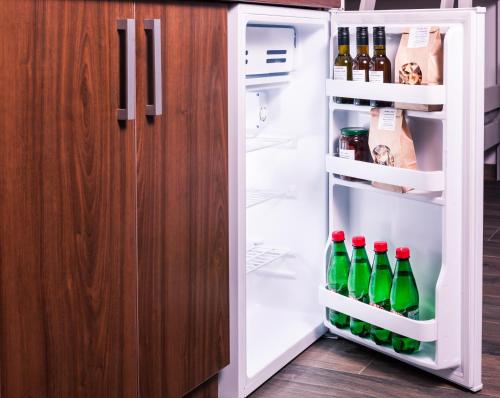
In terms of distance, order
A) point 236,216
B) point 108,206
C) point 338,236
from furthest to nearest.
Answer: point 338,236 < point 236,216 < point 108,206

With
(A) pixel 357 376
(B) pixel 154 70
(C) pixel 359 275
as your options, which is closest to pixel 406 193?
(C) pixel 359 275

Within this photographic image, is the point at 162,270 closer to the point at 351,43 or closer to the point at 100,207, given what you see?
the point at 100,207

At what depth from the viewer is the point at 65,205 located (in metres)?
1.34

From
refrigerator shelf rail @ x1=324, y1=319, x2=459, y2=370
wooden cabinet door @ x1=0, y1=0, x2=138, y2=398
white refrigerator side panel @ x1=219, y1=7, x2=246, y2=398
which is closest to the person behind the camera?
wooden cabinet door @ x1=0, y1=0, x2=138, y2=398

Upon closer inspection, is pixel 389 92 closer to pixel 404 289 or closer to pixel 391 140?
pixel 391 140

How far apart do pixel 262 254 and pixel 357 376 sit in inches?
17.4

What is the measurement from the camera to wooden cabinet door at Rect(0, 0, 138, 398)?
4.07ft

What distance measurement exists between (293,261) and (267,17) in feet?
2.54

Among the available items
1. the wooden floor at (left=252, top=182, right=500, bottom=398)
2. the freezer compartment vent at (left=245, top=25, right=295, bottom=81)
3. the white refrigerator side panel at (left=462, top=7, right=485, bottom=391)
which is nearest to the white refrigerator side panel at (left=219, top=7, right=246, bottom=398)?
the wooden floor at (left=252, top=182, right=500, bottom=398)

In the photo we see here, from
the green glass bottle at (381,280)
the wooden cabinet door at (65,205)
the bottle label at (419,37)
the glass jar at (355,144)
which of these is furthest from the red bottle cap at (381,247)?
the wooden cabinet door at (65,205)

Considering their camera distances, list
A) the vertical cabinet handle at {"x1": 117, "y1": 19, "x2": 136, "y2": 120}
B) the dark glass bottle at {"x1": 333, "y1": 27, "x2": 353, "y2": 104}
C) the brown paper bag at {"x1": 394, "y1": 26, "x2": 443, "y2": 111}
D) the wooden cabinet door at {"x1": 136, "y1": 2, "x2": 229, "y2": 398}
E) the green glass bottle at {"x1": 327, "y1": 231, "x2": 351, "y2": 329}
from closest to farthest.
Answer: the vertical cabinet handle at {"x1": 117, "y1": 19, "x2": 136, "y2": 120} < the wooden cabinet door at {"x1": 136, "y1": 2, "x2": 229, "y2": 398} < the brown paper bag at {"x1": 394, "y1": 26, "x2": 443, "y2": 111} < the dark glass bottle at {"x1": 333, "y1": 27, "x2": 353, "y2": 104} < the green glass bottle at {"x1": 327, "y1": 231, "x2": 351, "y2": 329}

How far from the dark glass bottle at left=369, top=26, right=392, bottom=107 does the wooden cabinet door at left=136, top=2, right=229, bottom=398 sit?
1.43 ft

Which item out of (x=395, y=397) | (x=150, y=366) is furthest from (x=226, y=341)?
(x=395, y=397)

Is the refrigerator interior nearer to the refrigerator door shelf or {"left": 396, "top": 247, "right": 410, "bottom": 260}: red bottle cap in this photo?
the refrigerator door shelf
